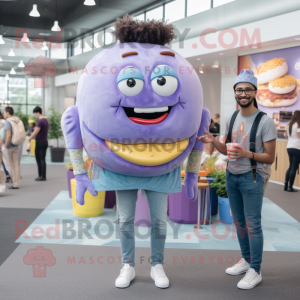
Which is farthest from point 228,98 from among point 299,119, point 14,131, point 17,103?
point 17,103

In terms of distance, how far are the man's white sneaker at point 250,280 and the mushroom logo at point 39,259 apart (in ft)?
4.94

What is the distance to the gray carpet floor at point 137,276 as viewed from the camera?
2.61 m

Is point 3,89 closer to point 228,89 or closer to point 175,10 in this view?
point 175,10

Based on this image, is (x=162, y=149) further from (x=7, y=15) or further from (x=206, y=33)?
(x=7, y=15)

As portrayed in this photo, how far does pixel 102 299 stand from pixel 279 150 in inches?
246

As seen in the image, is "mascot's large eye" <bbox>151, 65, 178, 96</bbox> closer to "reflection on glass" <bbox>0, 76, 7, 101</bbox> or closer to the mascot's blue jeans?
the mascot's blue jeans

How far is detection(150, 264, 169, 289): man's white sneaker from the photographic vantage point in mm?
2689

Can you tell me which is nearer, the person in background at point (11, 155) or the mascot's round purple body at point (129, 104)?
the mascot's round purple body at point (129, 104)

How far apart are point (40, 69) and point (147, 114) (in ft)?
59.6

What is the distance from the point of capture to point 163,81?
240 centimetres

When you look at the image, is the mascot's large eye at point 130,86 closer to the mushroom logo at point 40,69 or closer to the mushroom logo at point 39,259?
the mushroom logo at point 39,259

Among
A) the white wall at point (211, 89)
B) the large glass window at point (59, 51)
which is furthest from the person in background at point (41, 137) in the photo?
the large glass window at point (59, 51)

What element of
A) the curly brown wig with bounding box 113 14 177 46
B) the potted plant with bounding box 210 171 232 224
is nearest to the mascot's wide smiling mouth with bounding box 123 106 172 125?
the curly brown wig with bounding box 113 14 177 46

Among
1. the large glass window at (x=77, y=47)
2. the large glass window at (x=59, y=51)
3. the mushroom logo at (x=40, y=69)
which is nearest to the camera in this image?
the large glass window at (x=77, y=47)
